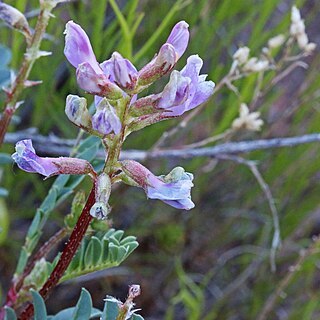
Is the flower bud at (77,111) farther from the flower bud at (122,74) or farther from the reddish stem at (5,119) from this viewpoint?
the reddish stem at (5,119)

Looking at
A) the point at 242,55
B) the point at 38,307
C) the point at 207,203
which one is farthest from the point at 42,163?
the point at 207,203

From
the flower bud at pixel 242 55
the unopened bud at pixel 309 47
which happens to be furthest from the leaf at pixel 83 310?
the unopened bud at pixel 309 47

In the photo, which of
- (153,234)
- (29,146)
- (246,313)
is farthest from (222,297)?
(29,146)

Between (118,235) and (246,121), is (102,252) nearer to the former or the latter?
(118,235)

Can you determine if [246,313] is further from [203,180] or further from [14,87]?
[14,87]

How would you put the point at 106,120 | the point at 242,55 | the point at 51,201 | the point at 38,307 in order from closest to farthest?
the point at 106,120 < the point at 38,307 < the point at 51,201 < the point at 242,55

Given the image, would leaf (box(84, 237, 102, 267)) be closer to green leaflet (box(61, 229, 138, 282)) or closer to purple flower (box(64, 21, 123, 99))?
green leaflet (box(61, 229, 138, 282))

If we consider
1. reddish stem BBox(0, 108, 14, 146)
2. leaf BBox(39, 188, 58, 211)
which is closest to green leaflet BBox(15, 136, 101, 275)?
leaf BBox(39, 188, 58, 211)
